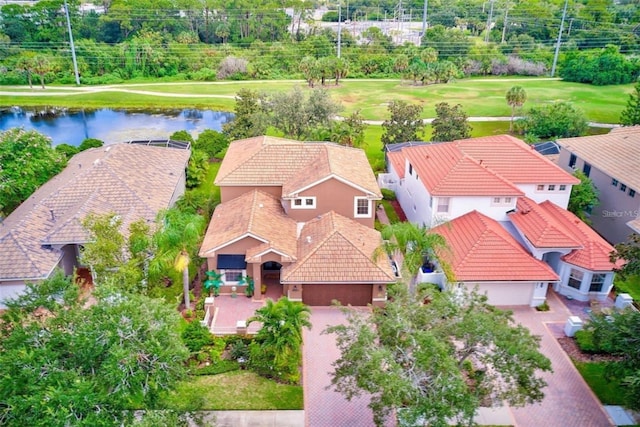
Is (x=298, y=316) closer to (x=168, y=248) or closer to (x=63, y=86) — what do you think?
(x=168, y=248)

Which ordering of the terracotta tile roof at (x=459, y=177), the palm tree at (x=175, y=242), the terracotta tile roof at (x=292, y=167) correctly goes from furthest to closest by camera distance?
the terracotta tile roof at (x=292, y=167) → the terracotta tile roof at (x=459, y=177) → the palm tree at (x=175, y=242)

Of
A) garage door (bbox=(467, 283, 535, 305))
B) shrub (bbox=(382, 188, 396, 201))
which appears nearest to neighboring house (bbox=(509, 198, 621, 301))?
garage door (bbox=(467, 283, 535, 305))

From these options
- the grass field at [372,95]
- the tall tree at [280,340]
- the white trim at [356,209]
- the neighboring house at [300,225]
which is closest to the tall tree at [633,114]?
the grass field at [372,95]

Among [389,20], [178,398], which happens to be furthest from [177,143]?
[389,20]

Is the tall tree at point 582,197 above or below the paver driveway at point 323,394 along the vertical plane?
above

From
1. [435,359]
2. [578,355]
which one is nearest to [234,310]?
[435,359]

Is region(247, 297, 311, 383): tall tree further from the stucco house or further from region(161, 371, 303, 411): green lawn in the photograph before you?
the stucco house

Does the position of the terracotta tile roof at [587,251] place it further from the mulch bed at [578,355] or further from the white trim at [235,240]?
the white trim at [235,240]

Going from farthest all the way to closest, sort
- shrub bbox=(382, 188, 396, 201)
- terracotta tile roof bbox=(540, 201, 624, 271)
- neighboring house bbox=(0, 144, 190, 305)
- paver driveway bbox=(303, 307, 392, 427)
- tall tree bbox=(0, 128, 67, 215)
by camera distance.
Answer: shrub bbox=(382, 188, 396, 201) < tall tree bbox=(0, 128, 67, 215) < terracotta tile roof bbox=(540, 201, 624, 271) < neighboring house bbox=(0, 144, 190, 305) < paver driveway bbox=(303, 307, 392, 427)
